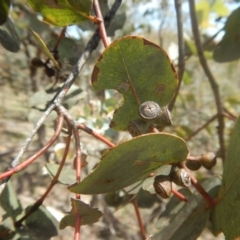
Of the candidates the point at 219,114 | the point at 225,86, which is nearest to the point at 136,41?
the point at 219,114

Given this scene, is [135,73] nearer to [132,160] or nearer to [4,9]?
[132,160]

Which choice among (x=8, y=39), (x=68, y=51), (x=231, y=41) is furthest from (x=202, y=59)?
(x=8, y=39)

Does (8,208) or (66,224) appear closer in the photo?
(66,224)

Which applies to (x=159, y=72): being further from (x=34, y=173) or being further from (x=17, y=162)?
(x=34, y=173)

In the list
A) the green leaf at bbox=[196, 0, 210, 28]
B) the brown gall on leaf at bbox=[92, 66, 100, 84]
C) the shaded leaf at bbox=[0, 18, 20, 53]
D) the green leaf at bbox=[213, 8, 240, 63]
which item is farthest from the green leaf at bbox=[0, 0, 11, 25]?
the green leaf at bbox=[196, 0, 210, 28]

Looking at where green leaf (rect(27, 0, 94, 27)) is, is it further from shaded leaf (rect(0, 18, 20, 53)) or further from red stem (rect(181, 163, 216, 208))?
red stem (rect(181, 163, 216, 208))

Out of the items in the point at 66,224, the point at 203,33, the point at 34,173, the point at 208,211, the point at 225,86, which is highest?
the point at 225,86

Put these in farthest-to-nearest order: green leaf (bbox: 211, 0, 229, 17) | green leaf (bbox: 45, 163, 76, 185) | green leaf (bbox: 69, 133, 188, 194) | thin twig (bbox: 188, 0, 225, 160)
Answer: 1. green leaf (bbox: 211, 0, 229, 17)
2. thin twig (bbox: 188, 0, 225, 160)
3. green leaf (bbox: 45, 163, 76, 185)
4. green leaf (bbox: 69, 133, 188, 194)
